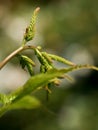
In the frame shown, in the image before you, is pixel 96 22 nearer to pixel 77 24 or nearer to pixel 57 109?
pixel 77 24

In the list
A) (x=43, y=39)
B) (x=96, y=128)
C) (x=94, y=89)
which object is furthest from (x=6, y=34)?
(x=96, y=128)

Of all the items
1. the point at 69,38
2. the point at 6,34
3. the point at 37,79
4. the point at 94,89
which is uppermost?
the point at 37,79

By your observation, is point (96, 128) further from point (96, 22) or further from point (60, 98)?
point (96, 22)

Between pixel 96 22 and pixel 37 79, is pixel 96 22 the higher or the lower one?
the lower one

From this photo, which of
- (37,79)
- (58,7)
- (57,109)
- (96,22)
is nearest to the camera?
(37,79)

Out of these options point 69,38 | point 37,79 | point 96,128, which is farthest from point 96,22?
point 37,79

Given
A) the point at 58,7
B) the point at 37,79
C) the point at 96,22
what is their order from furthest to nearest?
the point at 58,7, the point at 96,22, the point at 37,79

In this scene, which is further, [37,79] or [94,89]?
[94,89]
